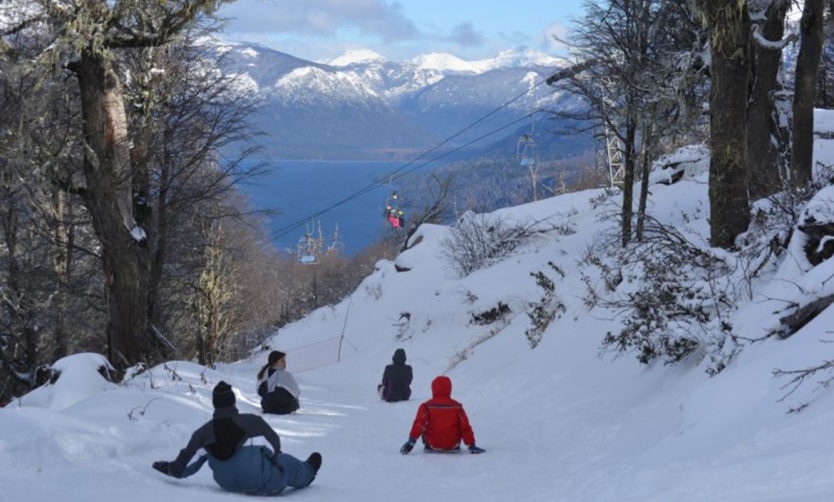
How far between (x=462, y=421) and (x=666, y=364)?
8.99 ft

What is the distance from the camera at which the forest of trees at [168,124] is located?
10766 mm

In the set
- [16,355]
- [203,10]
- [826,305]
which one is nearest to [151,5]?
[203,10]

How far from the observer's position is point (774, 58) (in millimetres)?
15727

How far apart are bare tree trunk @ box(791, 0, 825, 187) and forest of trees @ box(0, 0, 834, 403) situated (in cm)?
3

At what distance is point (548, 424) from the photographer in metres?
11.1

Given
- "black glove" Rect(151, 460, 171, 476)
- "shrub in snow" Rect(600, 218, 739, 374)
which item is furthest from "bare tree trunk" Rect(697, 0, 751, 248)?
"black glove" Rect(151, 460, 171, 476)

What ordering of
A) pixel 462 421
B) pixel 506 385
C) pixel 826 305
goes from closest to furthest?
pixel 826 305
pixel 462 421
pixel 506 385

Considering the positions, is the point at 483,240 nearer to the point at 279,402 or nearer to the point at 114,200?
the point at 279,402

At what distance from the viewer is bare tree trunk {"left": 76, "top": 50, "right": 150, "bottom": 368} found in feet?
35.2

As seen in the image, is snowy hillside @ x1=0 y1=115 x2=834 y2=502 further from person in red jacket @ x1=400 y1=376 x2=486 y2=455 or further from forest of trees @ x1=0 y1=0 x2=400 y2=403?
forest of trees @ x1=0 y1=0 x2=400 y2=403

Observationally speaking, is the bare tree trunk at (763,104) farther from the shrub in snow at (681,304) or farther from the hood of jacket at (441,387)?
the hood of jacket at (441,387)

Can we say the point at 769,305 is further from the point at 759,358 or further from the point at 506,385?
the point at 506,385

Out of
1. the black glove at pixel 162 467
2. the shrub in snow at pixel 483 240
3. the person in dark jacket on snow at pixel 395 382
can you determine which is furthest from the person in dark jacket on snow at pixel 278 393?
the shrub in snow at pixel 483 240

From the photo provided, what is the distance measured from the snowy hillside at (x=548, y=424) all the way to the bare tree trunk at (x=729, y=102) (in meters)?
0.54
